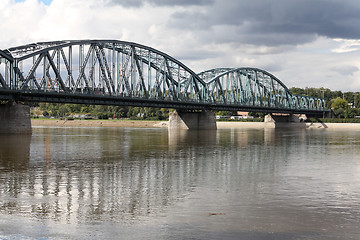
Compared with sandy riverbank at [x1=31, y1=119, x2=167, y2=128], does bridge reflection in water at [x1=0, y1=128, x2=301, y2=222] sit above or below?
below

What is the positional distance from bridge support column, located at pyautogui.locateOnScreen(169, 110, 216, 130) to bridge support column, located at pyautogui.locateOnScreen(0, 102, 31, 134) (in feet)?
173

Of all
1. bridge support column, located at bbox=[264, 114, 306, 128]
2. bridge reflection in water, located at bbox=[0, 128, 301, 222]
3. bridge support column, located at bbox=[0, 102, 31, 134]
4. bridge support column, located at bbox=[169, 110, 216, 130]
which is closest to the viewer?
bridge reflection in water, located at bbox=[0, 128, 301, 222]

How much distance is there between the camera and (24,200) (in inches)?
754

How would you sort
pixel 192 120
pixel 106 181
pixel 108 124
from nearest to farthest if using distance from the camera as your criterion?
1. pixel 106 181
2. pixel 192 120
3. pixel 108 124

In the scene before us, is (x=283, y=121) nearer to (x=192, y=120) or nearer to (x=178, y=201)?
(x=192, y=120)

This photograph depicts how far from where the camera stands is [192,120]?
129 m

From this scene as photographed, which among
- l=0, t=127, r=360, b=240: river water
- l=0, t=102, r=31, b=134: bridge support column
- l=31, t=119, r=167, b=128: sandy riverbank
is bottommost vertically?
l=0, t=127, r=360, b=240: river water

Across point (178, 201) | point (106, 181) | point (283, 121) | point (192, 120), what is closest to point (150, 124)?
point (192, 120)

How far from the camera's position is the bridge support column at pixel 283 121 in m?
174

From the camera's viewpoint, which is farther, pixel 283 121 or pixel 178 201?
pixel 283 121

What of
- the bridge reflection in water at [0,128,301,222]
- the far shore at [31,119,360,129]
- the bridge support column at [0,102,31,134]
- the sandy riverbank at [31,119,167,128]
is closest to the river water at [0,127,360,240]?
the bridge reflection in water at [0,128,301,222]

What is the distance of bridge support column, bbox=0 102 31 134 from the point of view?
78438mm

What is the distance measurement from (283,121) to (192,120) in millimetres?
61412

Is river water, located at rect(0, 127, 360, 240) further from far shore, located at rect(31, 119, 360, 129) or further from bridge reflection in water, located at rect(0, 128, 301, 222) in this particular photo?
far shore, located at rect(31, 119, 360, 129)
